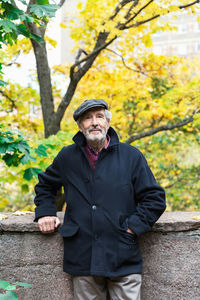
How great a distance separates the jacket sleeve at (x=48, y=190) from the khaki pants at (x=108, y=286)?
0.50m

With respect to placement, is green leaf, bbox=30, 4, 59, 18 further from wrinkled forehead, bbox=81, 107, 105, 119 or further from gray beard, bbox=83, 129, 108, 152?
gray beard, bbox=83, 129, 108, 152

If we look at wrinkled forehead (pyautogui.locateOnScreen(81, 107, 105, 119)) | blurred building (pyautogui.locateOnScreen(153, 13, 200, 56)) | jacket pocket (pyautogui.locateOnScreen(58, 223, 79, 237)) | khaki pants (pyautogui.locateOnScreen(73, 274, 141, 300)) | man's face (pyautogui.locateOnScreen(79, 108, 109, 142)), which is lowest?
khaki pants (pyautogui.locateOnScreen(73, 274, 141, 300))

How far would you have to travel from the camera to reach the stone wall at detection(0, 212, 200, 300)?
255 cm

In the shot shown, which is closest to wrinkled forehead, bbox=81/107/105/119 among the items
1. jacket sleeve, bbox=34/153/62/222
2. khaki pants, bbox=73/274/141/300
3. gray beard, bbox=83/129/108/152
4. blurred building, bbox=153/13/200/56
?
gray beard, bbox=83/129/108/152

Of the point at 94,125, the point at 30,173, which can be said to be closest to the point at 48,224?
the point at 30,173

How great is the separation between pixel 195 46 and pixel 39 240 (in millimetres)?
45625

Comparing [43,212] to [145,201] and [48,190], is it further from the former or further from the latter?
[145,201]

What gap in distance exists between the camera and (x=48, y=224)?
2.48 m

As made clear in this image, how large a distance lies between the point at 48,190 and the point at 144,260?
34.7 inches

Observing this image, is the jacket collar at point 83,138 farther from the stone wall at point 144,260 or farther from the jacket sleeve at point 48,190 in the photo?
the stone wall at point 144,260

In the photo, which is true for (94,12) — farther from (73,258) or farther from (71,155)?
(73,258)

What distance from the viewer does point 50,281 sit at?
2.62 meters

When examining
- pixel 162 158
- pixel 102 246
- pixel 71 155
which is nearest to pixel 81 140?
pixel 71 155

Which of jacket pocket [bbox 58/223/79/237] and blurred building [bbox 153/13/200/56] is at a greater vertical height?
blurred building [bbox 153/13/200/56]
